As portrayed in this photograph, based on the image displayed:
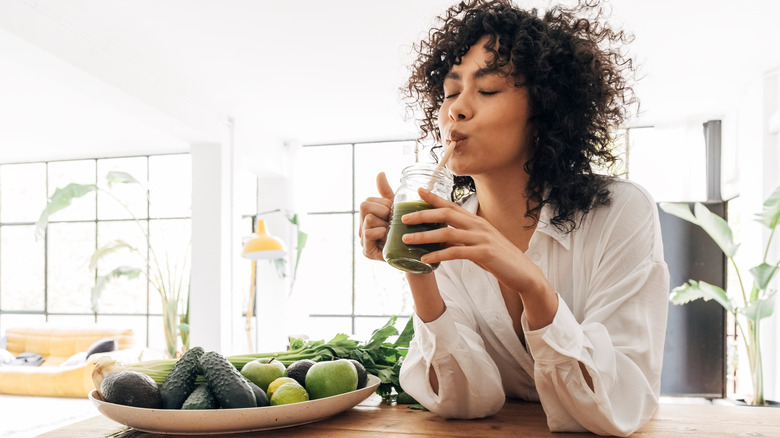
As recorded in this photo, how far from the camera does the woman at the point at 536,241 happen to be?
918 mm

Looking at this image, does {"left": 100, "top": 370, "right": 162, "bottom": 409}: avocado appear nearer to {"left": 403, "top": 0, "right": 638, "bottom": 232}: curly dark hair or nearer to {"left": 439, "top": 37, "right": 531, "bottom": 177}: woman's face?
{"left": 439, "top": 37, "right": 531, "bottom": 177}: woman's face

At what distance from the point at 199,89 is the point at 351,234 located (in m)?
3.57

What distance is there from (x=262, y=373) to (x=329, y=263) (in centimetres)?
834

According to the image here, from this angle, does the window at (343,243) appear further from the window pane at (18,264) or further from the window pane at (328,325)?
the window pane at (18,264)

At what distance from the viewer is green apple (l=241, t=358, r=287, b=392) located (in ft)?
3.51

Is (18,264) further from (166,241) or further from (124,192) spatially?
(166,241)

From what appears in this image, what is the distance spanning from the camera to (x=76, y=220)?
973cm

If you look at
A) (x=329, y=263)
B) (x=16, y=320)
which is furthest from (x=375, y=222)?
(x=16, y=320)

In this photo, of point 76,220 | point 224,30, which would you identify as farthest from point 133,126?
point 224,30

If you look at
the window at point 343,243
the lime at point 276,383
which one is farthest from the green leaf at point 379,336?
the window at point 343,243

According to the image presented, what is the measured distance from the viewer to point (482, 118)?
3.65ft

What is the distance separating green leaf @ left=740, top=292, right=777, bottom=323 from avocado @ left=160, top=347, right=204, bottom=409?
5.54 metres

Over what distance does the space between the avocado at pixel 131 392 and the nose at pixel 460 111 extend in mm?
689

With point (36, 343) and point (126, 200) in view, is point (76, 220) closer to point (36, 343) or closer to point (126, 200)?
point (126, 200)
